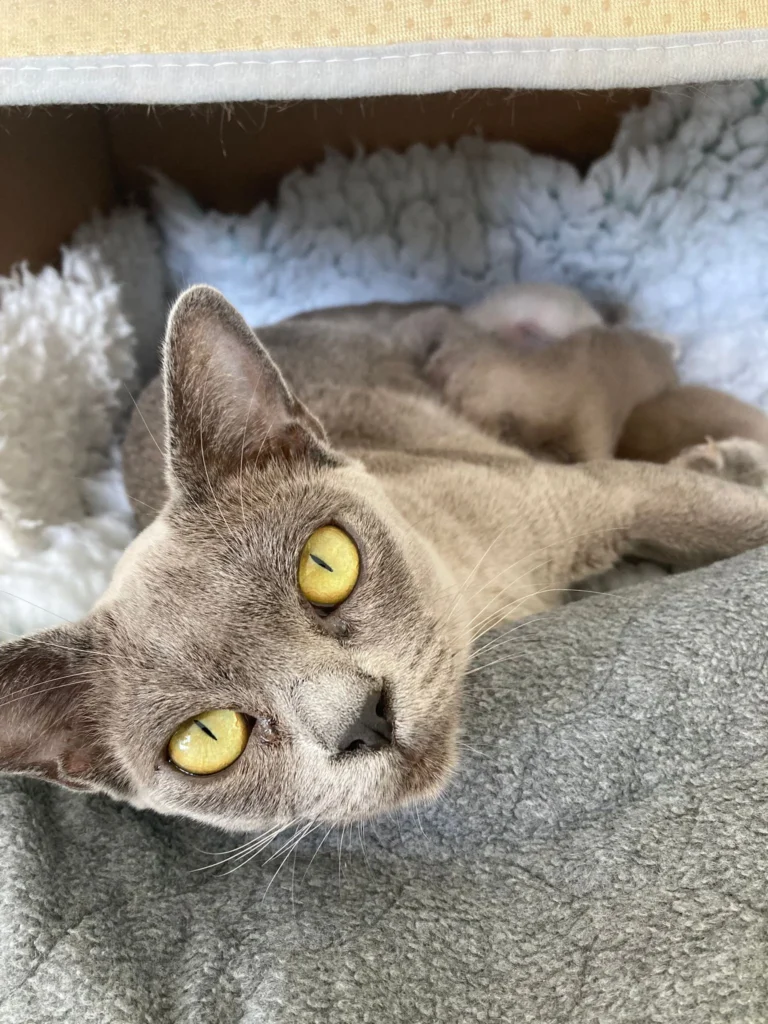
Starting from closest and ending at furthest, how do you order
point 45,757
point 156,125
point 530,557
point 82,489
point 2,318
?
point 45,757
point 530,557
point 2,318
point 82,489
point 156,125

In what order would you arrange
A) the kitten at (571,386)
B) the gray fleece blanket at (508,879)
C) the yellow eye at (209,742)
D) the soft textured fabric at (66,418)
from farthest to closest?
the kitten at (571,386), the soft textured fabric at (66,418), the yellow eye at (209,742), the gray fleece blanket at (508,879)

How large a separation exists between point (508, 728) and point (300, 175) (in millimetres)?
→ 1431

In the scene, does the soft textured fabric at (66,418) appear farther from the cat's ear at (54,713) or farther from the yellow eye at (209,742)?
the yellow eye at (209,742)

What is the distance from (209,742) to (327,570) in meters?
0.21

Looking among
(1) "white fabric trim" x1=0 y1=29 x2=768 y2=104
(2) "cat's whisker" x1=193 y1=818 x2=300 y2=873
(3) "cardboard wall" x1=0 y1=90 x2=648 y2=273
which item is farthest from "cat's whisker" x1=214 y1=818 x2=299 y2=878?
(3) "cardboard wall" x1=0 y1=90 x2=648 y2=273

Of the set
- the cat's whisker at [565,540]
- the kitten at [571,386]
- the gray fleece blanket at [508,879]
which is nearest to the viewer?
the gray fleece blanket at [508,879]

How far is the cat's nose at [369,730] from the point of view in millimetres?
783

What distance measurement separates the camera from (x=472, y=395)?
1.66 metres

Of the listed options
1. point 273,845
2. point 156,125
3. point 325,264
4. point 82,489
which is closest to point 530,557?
point 273,845

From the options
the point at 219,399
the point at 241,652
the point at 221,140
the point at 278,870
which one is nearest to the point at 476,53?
the point at 219,399

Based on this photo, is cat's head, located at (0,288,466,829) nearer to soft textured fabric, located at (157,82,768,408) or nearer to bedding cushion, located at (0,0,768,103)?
bedding cushion, located at (0,0,768,103)

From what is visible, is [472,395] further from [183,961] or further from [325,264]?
[183,961]

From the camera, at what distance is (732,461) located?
143 cm

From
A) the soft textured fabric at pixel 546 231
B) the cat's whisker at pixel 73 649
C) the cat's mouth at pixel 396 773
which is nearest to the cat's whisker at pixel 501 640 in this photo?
the cat's mouth at pixel 396 773
